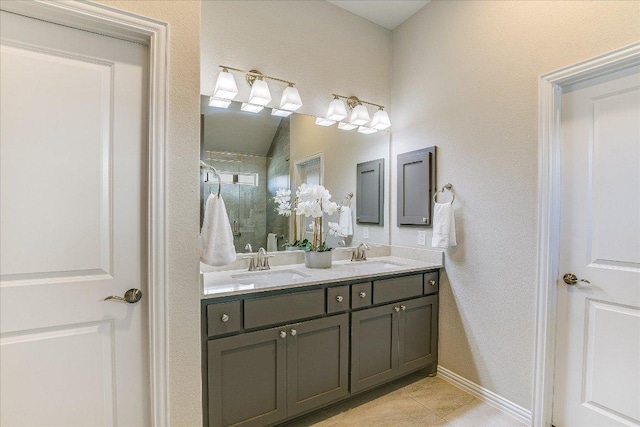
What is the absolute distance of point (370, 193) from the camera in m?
2.82

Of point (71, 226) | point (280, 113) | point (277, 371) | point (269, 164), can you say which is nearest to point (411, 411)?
point (277, 371)

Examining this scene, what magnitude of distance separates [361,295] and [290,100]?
4.87ft

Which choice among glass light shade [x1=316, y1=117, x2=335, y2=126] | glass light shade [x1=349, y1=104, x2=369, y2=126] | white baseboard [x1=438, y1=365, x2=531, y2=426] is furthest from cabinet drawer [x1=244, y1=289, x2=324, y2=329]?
glass light shade [x1=349, y1=104, x2=369, y2=126]

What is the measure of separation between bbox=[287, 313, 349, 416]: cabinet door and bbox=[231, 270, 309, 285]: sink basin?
10.9 inches

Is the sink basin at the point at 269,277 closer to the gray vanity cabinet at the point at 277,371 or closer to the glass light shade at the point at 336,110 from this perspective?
the gray vanity cabinet at the point at 277,371

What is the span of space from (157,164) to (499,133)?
2.05m

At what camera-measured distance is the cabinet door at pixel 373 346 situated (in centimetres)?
199

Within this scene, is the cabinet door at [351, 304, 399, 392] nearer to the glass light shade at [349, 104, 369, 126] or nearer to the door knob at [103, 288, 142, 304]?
the door knob at [103, 288, 142, 304]

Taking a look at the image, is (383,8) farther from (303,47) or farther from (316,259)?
(316,259)

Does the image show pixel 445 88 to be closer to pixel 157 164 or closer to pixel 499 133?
pixel 499 133

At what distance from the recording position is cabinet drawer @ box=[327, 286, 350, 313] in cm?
188

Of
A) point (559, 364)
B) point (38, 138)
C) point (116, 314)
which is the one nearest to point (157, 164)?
point (38, 138)

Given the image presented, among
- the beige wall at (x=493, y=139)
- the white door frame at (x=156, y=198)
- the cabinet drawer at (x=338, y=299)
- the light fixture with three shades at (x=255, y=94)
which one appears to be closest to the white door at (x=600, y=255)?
the beige wall at (x=493, y=139)

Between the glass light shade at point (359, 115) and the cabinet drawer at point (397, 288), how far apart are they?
1353 millimetres
